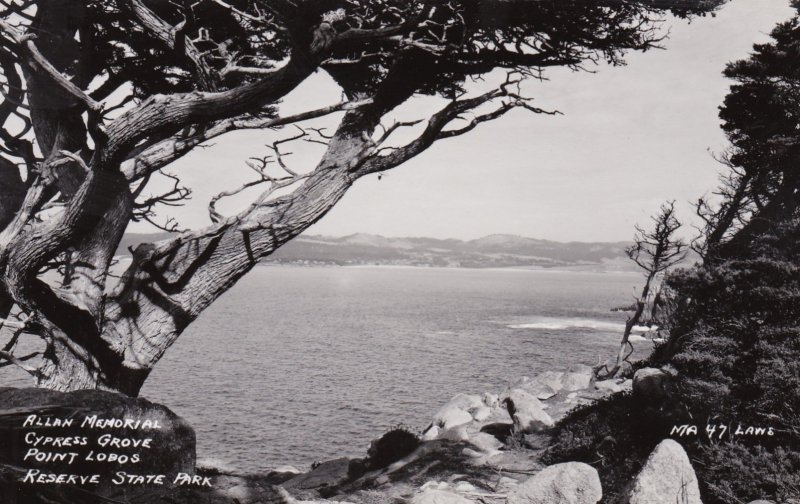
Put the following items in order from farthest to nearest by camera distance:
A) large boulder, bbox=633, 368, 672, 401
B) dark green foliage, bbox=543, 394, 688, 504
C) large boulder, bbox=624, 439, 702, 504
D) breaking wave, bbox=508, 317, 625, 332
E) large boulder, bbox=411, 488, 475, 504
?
1. breaking wave, bbox=508, 317, 625, 332
2. large boulder, bbox=633, 368, 672, 401
3. dark green foliage, bbox=543, 394, 688, 504
4. large boulder, bbox=411, 488, 475, 504
5. large boulder, bbox=624, 439, 702, 504

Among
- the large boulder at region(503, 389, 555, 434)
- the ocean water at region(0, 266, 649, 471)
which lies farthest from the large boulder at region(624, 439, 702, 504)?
the ocean water at region(0, 266, 649, 471)

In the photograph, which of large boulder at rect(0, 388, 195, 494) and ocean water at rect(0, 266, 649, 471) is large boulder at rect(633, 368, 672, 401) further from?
ocean water at rect(0, 266, 649, 471)

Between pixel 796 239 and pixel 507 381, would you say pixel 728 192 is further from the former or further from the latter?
pixel 507 381

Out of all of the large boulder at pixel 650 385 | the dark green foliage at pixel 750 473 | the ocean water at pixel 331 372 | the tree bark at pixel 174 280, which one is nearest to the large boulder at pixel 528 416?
the large boulder at pixel 650 385

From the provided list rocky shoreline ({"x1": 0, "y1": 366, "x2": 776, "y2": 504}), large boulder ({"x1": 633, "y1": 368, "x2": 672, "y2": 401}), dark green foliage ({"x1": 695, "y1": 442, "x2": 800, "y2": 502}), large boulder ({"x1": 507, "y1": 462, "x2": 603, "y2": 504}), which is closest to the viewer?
rocky shoreline ({"x1": 0, "y1": 366, "x2": 776, "y2": 504})

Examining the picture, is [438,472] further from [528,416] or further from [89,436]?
[89,436]

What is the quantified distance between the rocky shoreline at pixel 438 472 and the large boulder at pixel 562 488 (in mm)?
11

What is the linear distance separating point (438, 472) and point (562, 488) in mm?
3090

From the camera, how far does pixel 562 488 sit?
568 centimetres

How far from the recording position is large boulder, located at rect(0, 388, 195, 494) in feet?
9.91

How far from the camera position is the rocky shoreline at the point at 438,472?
3277mm

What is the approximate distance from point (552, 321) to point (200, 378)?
126 feet

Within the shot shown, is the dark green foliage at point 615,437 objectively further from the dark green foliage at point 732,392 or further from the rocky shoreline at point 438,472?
the rocky shoreline at point 438,472

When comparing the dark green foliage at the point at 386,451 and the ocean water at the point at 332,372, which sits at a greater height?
the dark green foliage at the point at 386,451
